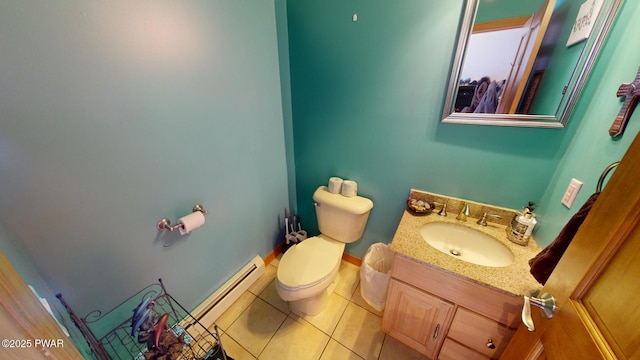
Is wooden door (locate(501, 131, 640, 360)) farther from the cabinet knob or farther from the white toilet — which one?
the white toilet

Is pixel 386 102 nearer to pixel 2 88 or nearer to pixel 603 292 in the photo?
pixel 603 292

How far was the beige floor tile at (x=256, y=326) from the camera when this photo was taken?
50.9 inches

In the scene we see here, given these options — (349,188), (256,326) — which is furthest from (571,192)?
(256,326)

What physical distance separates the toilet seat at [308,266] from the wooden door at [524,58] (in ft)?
4.09

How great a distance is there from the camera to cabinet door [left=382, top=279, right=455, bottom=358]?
99 centimetres

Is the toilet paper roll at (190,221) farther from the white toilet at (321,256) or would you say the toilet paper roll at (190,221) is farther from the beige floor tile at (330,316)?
the beige floor tile at (330,316)

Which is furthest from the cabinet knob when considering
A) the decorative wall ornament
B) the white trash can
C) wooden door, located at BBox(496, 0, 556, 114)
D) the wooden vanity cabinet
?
wooden door, located at BBox(496, 0, 556, 114)

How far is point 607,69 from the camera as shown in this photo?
78 cm

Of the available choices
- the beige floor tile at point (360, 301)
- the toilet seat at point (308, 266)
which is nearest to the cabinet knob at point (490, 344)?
the beige floor tile at point (360, 301)

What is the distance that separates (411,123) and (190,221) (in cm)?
132

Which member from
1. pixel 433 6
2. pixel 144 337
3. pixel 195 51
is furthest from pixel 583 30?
pixel 144 337

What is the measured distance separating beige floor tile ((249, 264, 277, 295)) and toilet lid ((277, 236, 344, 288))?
455mm

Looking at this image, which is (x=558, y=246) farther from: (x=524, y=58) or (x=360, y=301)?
(x=360, y=301)

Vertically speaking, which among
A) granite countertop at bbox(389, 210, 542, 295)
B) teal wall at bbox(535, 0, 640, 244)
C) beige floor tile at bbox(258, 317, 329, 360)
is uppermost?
teal wall at bbox(535, 0, 640, 244)
